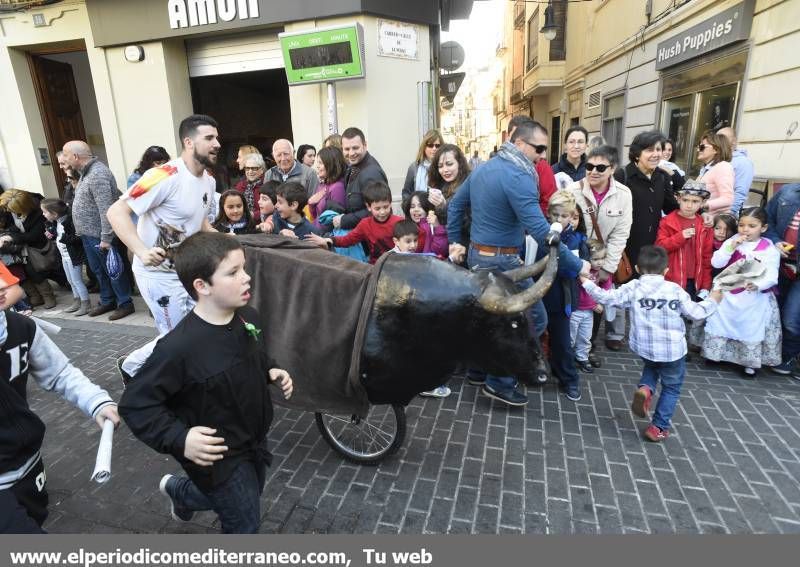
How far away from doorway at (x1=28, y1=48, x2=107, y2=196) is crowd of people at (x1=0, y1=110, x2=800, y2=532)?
10.7 feet

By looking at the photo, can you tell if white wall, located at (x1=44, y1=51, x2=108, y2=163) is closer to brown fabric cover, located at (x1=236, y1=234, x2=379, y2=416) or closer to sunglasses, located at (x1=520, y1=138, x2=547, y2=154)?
brown fabric cover, located at (x1=236, y1=234, x2=379, y2=416)

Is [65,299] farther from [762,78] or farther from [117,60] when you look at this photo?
[762,78]

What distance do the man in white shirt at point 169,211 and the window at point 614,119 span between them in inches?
481

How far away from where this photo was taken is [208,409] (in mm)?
2014

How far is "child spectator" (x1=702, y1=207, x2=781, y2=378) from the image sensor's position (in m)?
4.21

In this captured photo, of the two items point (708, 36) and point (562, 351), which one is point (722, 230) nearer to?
point (562, 351)

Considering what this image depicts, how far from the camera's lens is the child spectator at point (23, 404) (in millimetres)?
1914

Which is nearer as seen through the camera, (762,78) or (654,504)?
(654,504)

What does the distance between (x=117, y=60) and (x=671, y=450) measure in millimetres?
9751

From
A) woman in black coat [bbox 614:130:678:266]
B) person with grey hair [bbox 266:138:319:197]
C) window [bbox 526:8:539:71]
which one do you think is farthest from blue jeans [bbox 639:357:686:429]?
window [bbox 526:8:539:71]

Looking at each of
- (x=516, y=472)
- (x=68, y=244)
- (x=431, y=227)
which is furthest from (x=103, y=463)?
(x=68, y=244)

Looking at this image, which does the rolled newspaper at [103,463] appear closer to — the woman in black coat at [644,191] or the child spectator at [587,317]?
the child spectator at [587,317]

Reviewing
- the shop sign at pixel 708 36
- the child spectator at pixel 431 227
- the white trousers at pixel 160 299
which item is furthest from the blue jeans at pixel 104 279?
the shop sign at pixel 708 36

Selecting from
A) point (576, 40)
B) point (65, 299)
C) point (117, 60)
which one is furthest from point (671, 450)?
point (576, 40)
